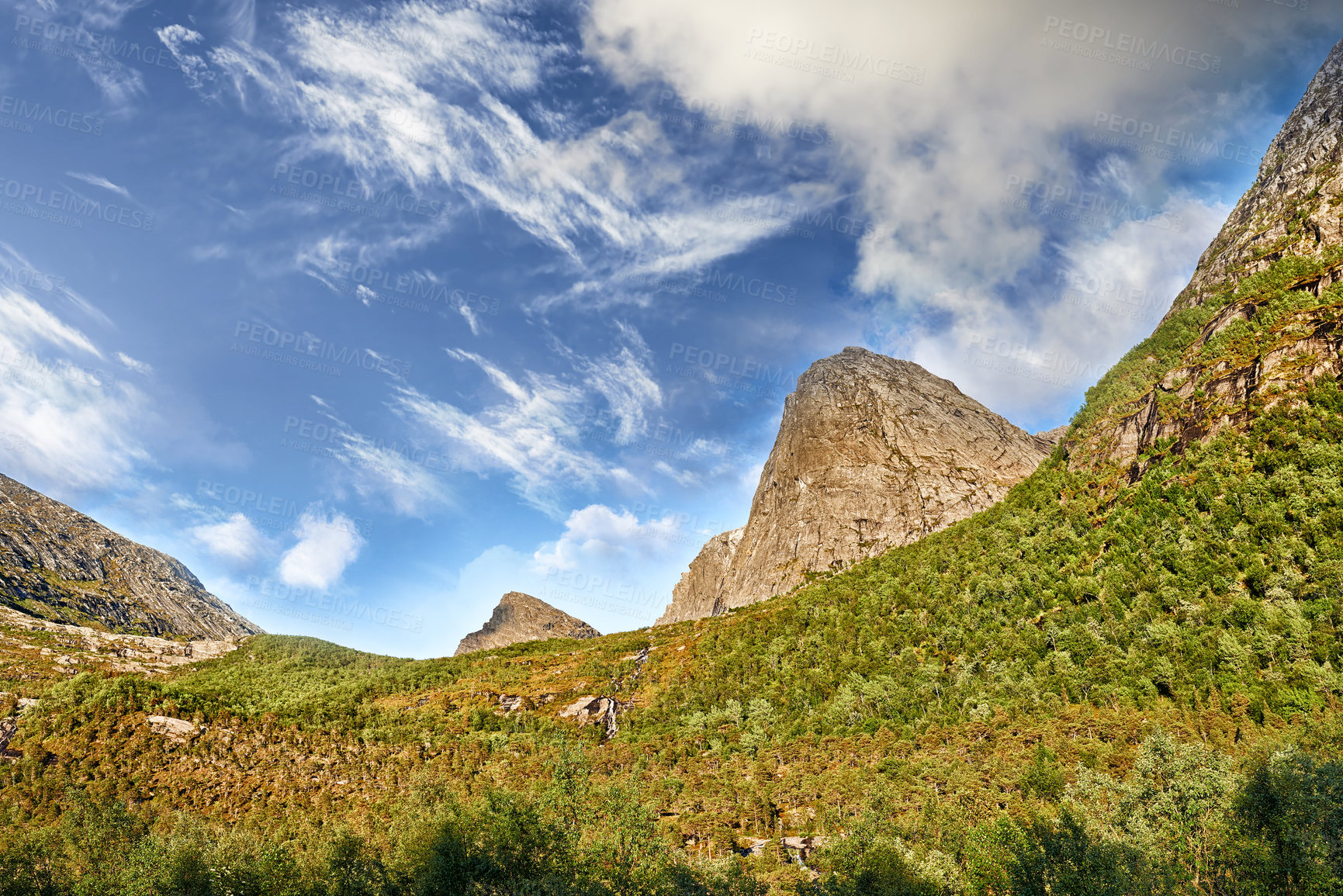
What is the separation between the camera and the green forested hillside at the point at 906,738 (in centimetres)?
3934

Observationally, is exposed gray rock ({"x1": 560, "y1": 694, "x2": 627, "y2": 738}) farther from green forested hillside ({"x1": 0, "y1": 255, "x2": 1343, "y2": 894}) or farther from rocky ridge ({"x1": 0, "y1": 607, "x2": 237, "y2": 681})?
rocky ridge ({"x1": 0, "y1": 607, "x2": 237, "y2": 681})

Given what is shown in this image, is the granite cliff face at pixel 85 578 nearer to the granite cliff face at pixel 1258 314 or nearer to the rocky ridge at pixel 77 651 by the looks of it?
the rocky ridge at pixel 77 651

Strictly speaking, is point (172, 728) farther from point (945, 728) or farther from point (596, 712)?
point (945, 728)

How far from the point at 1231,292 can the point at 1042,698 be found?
7553 cm

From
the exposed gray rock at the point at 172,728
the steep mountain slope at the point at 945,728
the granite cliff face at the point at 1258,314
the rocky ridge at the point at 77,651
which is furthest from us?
the rocky ridge at the point at 77,651

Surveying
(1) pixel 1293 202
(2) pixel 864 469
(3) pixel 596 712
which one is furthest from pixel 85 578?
(1) pixel 1293 202

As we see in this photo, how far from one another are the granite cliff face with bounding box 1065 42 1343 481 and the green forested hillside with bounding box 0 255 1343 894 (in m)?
0.83

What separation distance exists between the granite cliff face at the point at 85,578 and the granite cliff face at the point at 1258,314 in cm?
20866

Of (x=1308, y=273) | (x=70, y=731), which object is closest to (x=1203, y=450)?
(x=1308, y=273)

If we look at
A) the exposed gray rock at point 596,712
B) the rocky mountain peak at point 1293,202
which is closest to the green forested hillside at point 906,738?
the exposed gray rock at point 596,712

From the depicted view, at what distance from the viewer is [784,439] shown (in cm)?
18725

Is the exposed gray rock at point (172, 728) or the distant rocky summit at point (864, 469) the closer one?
the exposed gray rock at point (172, 728)

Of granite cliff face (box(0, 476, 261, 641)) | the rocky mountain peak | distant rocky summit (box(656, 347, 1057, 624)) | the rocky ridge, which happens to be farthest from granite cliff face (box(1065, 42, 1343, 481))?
granite cliff face (box(0, 476, 261, 641))

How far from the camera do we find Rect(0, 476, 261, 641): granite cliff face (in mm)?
123812
